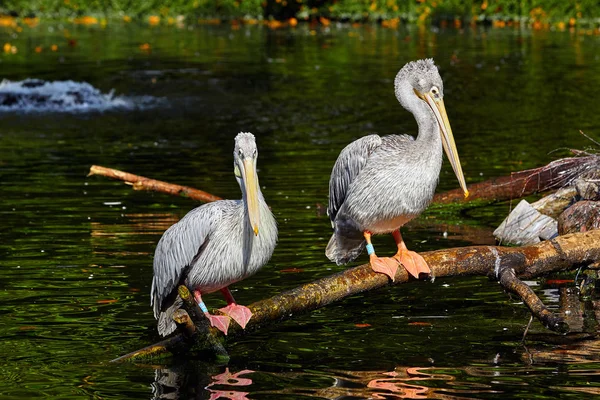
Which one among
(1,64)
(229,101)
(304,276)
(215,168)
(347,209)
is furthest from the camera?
(1,64)

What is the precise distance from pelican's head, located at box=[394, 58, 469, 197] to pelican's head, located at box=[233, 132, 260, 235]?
1143 millimetres

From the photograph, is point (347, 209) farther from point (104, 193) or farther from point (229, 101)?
point (229, 101)

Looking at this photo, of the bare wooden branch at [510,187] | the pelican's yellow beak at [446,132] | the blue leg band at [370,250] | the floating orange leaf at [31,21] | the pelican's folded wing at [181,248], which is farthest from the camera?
the floating orange leaf at [31,21]

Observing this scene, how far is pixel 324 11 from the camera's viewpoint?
35438 mm

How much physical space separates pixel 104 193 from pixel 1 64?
1275cm

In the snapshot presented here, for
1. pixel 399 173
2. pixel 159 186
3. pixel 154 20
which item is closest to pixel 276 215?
pixel 159 186

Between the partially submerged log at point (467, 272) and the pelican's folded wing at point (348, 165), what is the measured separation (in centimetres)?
65

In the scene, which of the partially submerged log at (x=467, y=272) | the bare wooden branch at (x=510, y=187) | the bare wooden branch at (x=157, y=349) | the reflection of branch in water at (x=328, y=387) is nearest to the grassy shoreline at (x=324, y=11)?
the bare wooden branch at (x=510, y=187)

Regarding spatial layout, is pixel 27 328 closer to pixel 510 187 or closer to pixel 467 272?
pixel 467 272

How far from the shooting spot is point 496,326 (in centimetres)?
698

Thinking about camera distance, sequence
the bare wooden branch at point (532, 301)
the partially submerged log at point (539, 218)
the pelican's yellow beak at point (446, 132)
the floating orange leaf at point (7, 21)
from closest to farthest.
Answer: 1. the bare wooden branch at point (532, 301)
2. the pelican's yellow beak at point (446, 132)
3. the partially submerged log at point (539, 218)
4. the floating orange leaf at point (7, 21)

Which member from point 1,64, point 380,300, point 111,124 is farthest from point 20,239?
point 1,64

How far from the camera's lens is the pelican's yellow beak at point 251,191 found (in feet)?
20.0

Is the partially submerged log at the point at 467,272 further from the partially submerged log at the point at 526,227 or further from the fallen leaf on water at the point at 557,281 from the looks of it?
the partially submerged log at the point at 526,227
